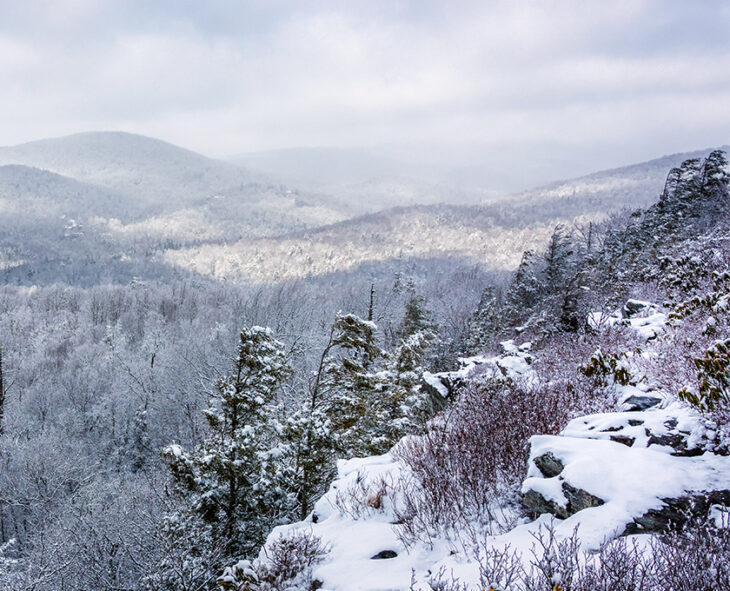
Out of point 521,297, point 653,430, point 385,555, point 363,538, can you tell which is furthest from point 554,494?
point 521,297

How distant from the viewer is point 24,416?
34.0 m

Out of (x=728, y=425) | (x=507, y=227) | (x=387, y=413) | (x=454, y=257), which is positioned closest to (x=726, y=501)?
(x=728, y=425)

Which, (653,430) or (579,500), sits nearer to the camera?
(579,500)

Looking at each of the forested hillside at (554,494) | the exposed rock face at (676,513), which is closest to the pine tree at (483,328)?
the forested hillside at (554,494)

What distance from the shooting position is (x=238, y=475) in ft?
28.9

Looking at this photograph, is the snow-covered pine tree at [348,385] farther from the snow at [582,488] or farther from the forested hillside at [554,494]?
the snow at [582,488]

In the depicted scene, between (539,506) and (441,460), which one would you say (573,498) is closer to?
(539,506)

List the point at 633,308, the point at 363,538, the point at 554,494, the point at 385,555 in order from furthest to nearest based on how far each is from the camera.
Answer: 1. the point at 633,308
2. the point at 363,538
3. the point at 385,555
4. the point at 554,494

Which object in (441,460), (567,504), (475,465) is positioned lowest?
(441,460)

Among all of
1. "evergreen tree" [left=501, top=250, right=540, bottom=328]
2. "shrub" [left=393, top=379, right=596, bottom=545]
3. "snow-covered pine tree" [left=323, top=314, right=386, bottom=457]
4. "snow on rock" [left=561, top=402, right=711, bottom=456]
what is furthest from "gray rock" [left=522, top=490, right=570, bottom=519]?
"evergreen tree" [left=501, top=250, right=540, bottom=328]

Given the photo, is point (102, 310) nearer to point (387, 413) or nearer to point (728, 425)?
point (387, 413)

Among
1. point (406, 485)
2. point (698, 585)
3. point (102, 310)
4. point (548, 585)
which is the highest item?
point (698, 585)

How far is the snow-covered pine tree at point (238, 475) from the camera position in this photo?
28.1 feet

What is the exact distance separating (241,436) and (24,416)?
117 ft
